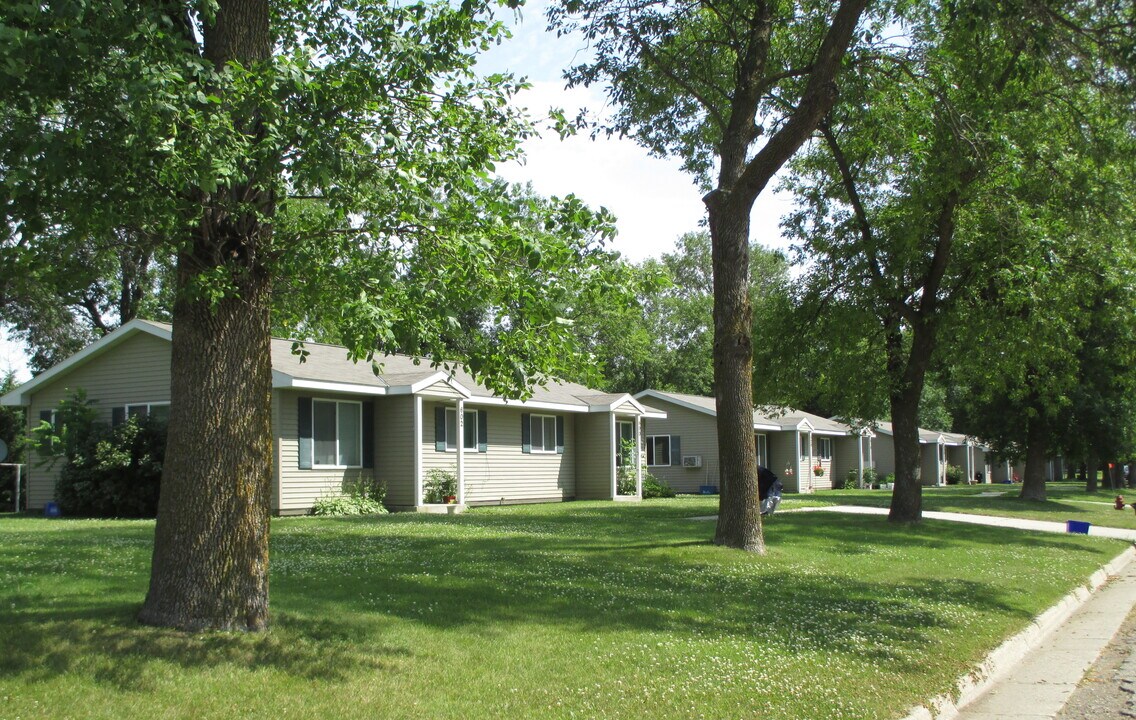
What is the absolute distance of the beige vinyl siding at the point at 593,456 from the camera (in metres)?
30.5

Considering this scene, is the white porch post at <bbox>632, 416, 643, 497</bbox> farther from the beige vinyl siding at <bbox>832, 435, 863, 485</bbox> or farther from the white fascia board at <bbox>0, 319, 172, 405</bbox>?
the beige vinyl siding at <bbox>832, 435, 863, 485</bbox>

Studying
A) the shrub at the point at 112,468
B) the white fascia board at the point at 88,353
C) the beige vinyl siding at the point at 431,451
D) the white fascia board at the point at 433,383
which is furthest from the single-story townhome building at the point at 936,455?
the shrub at the point at 112,468

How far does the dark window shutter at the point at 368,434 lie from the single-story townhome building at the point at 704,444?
16.0 metres

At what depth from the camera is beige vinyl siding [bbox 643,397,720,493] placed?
38.7 meters

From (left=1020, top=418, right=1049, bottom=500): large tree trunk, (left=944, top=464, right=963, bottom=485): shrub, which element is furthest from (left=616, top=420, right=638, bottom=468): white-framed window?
(left=944, top=464, right=963, bottom=485): shrub

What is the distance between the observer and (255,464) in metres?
7.54

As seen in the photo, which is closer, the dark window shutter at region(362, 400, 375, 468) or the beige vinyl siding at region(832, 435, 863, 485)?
the dark window shutter at region(362, 400, 375, 468)

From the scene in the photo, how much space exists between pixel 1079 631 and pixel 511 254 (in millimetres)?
8527

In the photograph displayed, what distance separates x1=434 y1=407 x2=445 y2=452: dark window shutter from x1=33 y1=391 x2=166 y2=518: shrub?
6.79 metres

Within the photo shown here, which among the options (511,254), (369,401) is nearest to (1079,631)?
(511,254)

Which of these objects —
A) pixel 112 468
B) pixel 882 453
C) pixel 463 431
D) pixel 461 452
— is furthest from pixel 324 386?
pixel 882 453

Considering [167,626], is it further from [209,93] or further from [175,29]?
[175,29]

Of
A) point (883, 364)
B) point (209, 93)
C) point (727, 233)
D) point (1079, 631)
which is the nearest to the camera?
point (209, 93)

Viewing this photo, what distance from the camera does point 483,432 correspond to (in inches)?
1050
